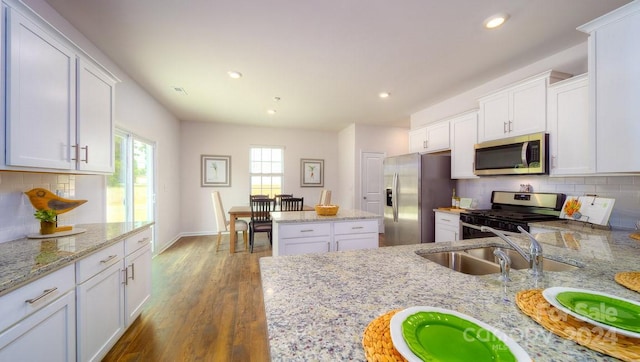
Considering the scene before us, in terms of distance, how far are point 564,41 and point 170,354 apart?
4243mm

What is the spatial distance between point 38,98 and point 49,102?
0.26ft

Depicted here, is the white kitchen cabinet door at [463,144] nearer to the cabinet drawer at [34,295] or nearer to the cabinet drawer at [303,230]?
the cabinet drawer at [303,230]

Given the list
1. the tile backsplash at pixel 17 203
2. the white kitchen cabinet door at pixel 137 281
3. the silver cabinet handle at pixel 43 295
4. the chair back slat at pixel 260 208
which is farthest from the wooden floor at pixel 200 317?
the tile backsplash at pixel 17 203

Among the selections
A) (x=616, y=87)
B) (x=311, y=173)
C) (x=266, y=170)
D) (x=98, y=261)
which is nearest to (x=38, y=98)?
(x=98, y=261)

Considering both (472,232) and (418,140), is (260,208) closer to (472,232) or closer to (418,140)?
(418,140)

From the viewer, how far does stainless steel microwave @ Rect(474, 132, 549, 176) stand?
91.3 inches

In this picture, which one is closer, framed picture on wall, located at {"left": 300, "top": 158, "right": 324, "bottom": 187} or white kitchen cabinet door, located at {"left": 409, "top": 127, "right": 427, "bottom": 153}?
white kitchen cabinet door, located at {"left": 409, "top": 127, "right": 427, "bottom": 153}

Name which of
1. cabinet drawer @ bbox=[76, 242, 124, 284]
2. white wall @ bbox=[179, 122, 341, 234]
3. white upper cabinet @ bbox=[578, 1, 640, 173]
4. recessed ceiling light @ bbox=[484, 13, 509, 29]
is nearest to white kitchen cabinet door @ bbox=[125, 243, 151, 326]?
cabinet drawer @ bbox=[76, 242, 124, 284]

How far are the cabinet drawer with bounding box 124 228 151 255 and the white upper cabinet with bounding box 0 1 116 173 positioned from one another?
1.89 feet

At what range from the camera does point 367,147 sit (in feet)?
17.7

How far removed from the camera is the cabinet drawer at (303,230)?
2.21 metres

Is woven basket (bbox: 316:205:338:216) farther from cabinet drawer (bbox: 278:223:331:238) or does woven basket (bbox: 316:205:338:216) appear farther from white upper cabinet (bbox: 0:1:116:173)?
white upper cabinet (bbox: 0:1:116:173)

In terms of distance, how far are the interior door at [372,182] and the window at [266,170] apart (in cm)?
199

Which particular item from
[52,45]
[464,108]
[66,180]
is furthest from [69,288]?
[464,108]
